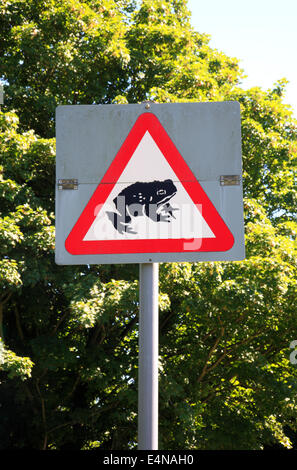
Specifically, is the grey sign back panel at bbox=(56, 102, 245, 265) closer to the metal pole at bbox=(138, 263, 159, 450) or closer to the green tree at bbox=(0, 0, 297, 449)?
the metal pole at bbox=(138, 263, 159, 450)

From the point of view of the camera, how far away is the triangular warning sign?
166 cm

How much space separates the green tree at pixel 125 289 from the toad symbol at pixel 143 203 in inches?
294

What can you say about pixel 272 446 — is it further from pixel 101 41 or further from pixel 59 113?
pixel 59 113

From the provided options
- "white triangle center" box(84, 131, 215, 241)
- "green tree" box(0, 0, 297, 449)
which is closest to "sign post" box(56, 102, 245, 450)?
"white triangle center" box(84, 131, 215, 241)

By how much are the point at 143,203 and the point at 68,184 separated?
0.80 feet

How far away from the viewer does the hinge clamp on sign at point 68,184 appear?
5.62ft

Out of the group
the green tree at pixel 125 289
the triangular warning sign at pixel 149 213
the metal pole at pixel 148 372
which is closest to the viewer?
the metal pole at pixel 148 372

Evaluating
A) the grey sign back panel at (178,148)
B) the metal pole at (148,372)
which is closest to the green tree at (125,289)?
the grey sign back panel at (178,148)

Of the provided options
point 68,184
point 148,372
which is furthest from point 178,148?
point 148,372

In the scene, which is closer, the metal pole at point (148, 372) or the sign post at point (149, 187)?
the metal pole at point (148, 372)

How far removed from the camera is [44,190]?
36.3 ft

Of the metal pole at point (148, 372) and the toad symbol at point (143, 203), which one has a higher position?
the toad symbol at point (143, 203)

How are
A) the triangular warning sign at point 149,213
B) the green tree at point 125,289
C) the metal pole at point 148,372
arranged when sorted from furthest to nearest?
the green tree at point 125,289
the triangular warning sign at point 149,213
the metal pole at point 148,372

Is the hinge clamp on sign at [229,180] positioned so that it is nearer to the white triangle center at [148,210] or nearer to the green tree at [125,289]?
the white triangle center at [148,210]
